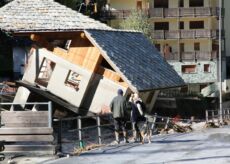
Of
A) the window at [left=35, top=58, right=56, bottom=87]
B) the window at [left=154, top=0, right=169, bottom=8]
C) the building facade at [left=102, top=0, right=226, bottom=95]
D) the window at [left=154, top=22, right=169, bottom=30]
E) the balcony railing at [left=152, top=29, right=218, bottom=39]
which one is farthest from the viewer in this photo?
the window at [left=154, top=0, right=169, bottom=8]

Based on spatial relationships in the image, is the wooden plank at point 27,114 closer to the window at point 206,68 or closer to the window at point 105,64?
the window at point 105,64

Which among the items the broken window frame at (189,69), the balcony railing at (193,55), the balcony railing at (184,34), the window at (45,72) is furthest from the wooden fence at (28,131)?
the broken window frame at (189,69)

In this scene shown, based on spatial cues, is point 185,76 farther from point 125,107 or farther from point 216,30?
point 125,107

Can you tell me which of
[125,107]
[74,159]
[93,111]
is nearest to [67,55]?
[93,111]

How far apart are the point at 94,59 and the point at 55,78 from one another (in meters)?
3.17

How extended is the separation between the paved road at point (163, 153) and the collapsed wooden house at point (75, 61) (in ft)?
43.3

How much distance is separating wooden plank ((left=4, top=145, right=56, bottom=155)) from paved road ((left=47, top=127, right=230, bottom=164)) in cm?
48

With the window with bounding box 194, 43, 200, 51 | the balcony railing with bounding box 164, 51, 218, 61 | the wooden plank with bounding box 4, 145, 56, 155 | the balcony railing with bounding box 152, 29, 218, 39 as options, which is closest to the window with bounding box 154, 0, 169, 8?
the balcony railing with bounding box 152, 29, 218, 39

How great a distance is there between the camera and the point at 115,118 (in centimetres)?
1862

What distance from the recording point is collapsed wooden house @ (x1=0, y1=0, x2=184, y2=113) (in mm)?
33531

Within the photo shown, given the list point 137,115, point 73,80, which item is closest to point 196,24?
point 73,80

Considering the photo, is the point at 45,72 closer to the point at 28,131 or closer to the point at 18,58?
the point at 28,131

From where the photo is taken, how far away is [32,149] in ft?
50.8

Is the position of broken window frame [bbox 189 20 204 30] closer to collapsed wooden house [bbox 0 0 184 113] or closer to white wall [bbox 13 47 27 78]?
white wall [bbox 13 47 27 78]
